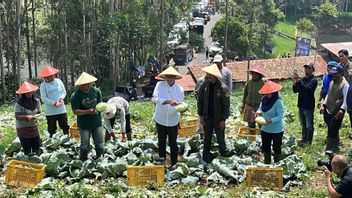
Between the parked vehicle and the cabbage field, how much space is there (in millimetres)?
38148

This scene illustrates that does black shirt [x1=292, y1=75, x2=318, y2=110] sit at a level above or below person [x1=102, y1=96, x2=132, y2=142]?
above

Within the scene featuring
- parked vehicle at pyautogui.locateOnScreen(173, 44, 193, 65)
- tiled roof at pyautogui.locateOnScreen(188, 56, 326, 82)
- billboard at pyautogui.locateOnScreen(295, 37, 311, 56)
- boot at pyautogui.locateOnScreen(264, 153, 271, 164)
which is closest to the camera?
boot at pyautogui.locateOnScreen(264, 153, 271, 164)

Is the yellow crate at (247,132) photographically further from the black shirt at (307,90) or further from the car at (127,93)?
the car at (127,93)

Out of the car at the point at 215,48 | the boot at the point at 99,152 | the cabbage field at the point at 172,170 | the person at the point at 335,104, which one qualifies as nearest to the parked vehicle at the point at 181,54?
the car at the point at 215,48

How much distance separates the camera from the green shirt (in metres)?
8.53

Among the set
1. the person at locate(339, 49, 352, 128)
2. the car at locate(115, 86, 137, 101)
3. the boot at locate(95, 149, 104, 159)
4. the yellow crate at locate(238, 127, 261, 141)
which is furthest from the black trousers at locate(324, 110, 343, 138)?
the car at locate(115, 86, 137, 101)

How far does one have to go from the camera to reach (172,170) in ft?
27.6

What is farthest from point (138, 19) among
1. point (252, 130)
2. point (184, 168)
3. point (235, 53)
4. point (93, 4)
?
point (184, 168)

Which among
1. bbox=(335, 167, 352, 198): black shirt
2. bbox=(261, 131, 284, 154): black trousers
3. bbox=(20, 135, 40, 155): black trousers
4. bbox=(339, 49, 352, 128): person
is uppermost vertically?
bbox=(339, 49, 352, 128): person

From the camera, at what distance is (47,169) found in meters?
8.29

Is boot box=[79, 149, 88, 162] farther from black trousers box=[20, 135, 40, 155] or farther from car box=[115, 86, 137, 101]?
car box=[115, 86, 137, 101]

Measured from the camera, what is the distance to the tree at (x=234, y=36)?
48.8 m

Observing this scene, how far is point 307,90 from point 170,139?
294 centimetres

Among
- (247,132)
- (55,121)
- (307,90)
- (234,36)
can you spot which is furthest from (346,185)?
(234,36)
